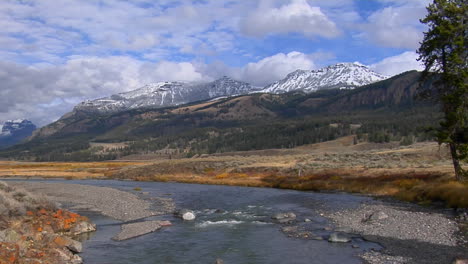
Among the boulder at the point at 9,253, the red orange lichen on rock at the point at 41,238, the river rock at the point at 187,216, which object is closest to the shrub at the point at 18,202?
the red orange lichen on rock at the point at 41,238

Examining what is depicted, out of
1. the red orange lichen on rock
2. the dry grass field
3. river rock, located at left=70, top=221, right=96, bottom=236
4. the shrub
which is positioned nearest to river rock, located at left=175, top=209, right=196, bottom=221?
river rock, located at left=70, top=221, right=96, bottom=236

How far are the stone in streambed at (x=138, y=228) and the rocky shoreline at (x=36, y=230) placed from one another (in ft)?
9.96

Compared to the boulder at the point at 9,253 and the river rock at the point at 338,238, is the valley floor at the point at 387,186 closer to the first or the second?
the river rock at the point at 338,238

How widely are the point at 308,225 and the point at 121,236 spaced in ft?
50.8

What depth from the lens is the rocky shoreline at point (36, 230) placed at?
20547mm

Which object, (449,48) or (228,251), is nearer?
(228,251)

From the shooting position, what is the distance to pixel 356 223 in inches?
1241

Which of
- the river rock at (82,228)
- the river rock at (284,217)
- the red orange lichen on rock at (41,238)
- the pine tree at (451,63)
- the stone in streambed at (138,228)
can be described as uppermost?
the pine tree at (451,63)

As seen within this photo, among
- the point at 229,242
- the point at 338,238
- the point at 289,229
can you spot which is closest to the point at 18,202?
the point at 229,242

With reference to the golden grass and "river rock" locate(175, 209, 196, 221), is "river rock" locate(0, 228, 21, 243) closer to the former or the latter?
"river rock" locate(175, 209, 196, 221)

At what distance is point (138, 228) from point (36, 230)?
7.97m

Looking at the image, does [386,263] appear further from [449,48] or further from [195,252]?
[449,48]

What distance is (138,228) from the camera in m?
31.9

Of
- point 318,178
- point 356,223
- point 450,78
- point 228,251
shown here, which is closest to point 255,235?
point 228,251
